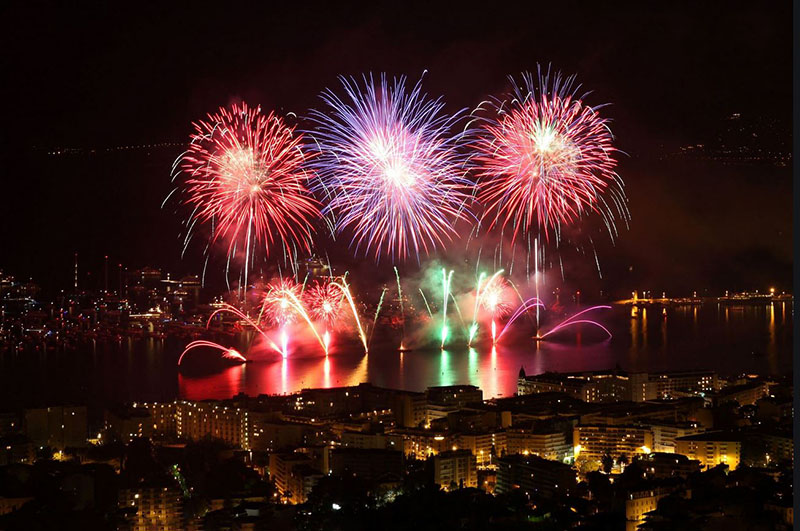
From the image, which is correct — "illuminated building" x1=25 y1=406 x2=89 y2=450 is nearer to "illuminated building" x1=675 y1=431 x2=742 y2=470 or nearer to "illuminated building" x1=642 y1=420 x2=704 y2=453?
"illuminated building" x1=642 y1=420 x2=704 y2=453

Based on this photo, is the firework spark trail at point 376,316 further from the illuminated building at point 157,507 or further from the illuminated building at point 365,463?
the illuminated building at point 157,507

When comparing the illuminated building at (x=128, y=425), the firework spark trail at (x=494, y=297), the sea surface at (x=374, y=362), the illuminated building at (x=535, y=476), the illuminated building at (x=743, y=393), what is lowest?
the illuminated building at (x=535, y=476)

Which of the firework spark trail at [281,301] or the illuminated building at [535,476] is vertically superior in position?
the firework spark trail at [281,301]

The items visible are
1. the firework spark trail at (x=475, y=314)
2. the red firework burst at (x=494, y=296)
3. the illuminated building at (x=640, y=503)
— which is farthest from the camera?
the red firework burst at (x=494, y=296)

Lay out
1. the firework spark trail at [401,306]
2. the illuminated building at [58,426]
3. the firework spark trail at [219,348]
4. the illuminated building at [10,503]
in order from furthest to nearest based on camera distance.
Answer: the firework spark trail at [401,306] → the firework spark trail at [219,348] → the illuminated building at [58,426] → the illuminated building at [10,503]

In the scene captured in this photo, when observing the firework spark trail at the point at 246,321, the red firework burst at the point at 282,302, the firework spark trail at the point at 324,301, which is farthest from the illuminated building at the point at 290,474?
the firework spark trail at the point at 246,321

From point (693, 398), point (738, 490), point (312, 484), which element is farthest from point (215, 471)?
point (693, 398)

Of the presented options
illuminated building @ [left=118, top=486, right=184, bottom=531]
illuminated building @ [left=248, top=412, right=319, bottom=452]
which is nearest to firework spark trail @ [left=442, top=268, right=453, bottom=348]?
illuminated building @ [left=248, top=412, right=319, bottom=452]
